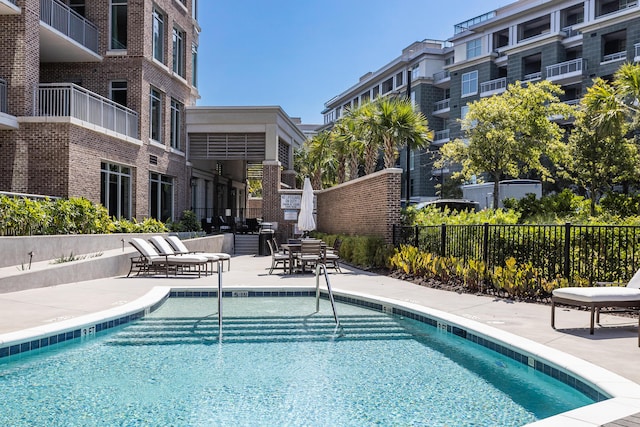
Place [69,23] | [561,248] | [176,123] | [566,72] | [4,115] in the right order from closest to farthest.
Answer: [561,248], [4,115], [69,23], [176,123], [566,72]

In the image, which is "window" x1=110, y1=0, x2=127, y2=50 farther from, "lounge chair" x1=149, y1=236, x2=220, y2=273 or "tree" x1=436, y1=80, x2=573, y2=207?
"tree" x1=436, y1=80, x2=573, y2=207

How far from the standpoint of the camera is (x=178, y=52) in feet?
80.1

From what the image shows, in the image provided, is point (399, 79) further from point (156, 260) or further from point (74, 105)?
point (156, 260)

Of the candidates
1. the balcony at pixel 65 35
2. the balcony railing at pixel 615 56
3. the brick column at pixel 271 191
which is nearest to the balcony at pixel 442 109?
the balcony railing at pixel 615 56

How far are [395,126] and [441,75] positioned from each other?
2992 centimetres

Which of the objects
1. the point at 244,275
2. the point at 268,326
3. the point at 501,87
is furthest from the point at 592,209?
the point at 501,87

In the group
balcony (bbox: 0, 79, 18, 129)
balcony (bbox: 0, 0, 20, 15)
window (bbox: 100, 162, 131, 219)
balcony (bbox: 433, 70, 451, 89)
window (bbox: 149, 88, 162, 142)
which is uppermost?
balcony (bbox: 433, 70, 451, 89)

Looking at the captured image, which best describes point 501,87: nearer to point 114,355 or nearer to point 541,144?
point 541,144

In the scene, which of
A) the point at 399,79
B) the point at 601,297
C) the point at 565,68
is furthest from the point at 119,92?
the point at 399,79

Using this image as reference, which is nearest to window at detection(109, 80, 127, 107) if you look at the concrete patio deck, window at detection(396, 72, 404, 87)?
the concrete patio deck

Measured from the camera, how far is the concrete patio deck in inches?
223

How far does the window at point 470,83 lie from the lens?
41822 millimetres

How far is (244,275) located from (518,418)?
9.48 m

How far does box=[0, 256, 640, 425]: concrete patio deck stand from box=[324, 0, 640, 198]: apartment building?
29.1m
